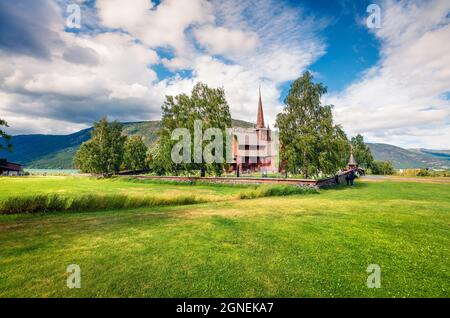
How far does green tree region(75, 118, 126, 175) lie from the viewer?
1890 inches

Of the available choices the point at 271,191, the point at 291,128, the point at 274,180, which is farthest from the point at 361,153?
the point at 271,191

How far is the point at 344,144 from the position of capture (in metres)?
27.8

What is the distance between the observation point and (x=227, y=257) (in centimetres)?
559

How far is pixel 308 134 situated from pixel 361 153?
4754cm

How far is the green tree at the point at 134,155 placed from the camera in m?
53.9

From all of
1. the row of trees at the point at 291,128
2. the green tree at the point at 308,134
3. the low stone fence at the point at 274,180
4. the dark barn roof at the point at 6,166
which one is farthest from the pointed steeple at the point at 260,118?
the dark barn roof at the point at 6,166

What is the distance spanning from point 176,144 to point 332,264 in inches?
1184

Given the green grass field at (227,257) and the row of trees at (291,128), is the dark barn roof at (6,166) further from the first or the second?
the green grass field at (227,257)

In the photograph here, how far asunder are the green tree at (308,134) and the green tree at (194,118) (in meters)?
9.30

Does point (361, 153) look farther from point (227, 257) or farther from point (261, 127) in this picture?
point (227, 257)

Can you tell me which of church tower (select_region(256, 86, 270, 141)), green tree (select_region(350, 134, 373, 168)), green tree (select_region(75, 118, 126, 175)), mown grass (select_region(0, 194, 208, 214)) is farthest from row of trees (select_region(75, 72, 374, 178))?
church tower (select_region(256, 86, 270, 141))

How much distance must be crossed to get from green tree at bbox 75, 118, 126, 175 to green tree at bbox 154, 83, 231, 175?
1849 cm
